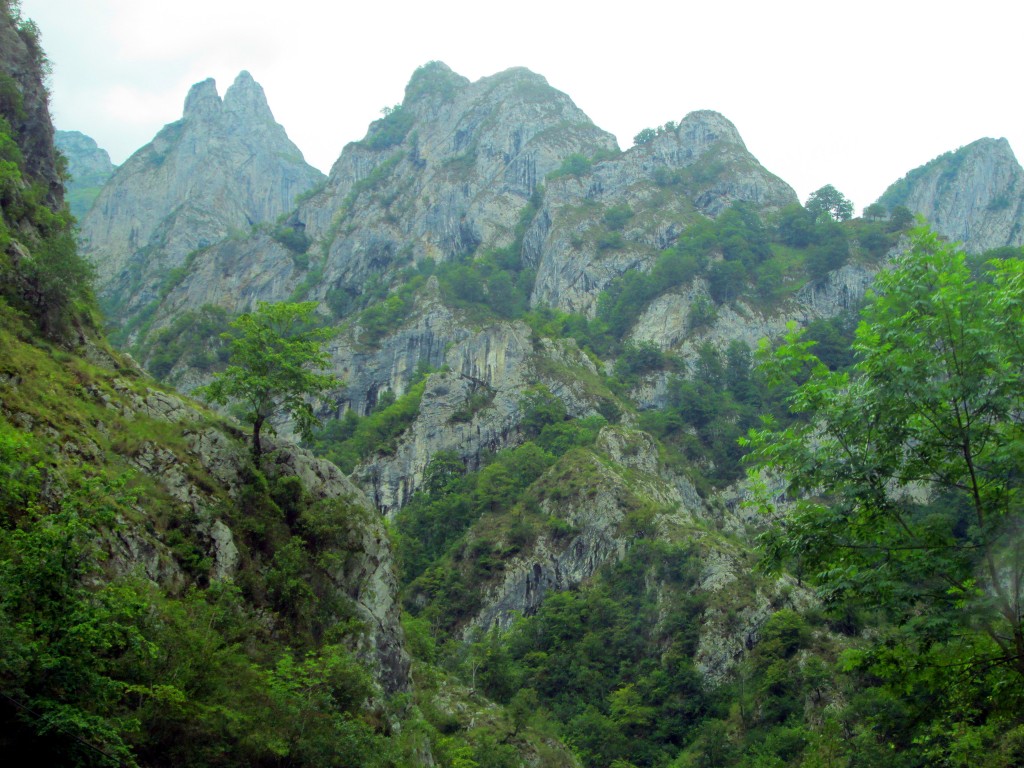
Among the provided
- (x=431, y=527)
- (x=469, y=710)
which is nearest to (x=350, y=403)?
(x=431, y=527)

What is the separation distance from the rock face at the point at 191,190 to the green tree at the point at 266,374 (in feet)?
355

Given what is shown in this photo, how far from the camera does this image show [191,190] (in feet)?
490

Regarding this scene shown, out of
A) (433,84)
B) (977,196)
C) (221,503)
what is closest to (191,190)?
(433,84)

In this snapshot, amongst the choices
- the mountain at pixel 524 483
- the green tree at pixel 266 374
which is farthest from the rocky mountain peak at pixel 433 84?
the green tree at pixel 266 374

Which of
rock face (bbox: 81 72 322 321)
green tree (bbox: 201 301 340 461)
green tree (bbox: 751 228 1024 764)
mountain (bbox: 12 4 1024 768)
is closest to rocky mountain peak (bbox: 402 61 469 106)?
mountain (bbox: 12 4 1024 768)

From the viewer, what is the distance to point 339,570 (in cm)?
2353

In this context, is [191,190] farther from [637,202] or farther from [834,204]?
[834,204]

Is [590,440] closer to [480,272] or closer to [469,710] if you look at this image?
[469,710]

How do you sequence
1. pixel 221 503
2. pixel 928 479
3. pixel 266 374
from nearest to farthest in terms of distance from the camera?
pixel 928 479 → pixel 221 503 → pixel 266 374

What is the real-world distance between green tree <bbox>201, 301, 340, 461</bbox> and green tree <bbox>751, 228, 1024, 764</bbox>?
15310mm

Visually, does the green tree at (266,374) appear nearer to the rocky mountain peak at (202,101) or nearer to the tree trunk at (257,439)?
the tree trunk at (257,439)

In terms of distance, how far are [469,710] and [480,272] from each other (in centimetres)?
7907

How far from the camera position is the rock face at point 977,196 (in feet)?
373

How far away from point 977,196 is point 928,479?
128786mm
